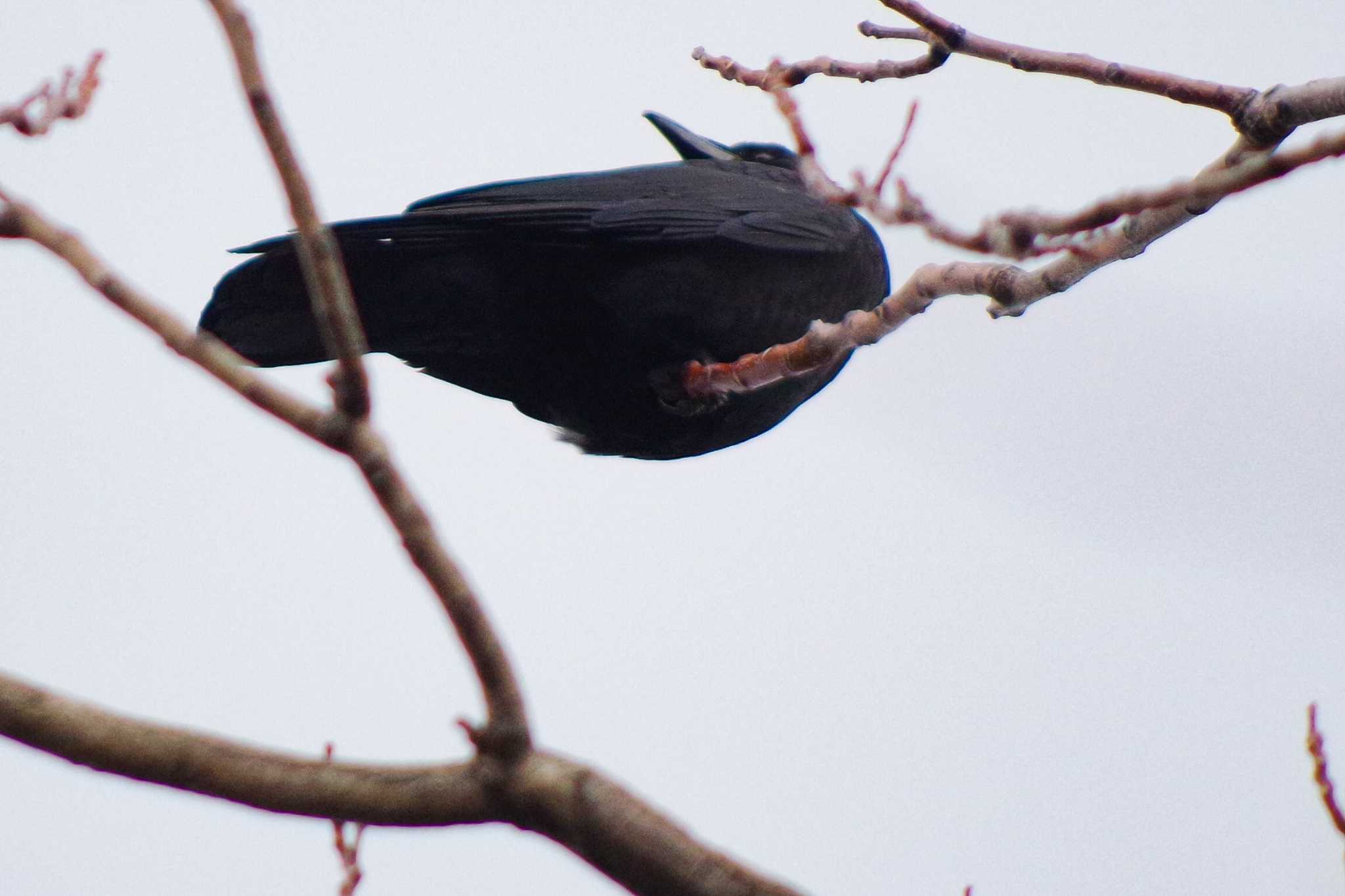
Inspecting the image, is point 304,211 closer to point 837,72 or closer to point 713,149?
point 837,72

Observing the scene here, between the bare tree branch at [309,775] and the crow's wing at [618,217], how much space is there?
74.0 inches

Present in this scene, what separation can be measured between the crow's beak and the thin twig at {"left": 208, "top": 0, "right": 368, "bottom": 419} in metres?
2.89

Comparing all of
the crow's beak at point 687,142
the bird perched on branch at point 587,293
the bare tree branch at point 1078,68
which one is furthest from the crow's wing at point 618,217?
the bare tree branch at point 1078,68

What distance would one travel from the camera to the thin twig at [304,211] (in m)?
1.41

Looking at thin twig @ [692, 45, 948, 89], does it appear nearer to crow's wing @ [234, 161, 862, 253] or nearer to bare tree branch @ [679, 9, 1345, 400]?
bare tree branch @ [679, 9, 1345, 400]

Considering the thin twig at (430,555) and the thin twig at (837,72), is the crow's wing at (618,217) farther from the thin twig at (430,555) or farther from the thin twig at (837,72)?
the thin twig at (430,555)

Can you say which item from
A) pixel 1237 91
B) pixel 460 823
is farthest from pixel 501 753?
pixel 1237 91

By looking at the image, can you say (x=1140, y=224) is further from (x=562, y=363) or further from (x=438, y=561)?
(x=562, y=363)

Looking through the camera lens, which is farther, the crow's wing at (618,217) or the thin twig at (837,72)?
the crow's wing at (618,217)

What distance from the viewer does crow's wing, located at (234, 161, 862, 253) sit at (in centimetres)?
331

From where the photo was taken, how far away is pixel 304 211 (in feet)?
4.70

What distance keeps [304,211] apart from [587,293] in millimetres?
1992

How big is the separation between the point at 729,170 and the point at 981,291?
2021 mm

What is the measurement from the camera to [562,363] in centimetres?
352
